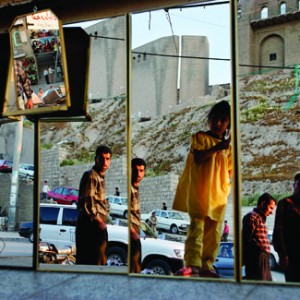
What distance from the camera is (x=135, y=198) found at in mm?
6152

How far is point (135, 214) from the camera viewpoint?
6121 mm

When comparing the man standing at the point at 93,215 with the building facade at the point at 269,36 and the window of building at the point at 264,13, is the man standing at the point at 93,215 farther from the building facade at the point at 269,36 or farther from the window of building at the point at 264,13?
the window of building at the point at 264,13

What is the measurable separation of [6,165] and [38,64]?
159cm

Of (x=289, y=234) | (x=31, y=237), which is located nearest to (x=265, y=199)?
(x=289, y=234)

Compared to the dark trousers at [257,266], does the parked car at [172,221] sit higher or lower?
higher

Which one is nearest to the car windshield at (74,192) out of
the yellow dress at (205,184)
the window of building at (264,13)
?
the yellow dress at (205,184)

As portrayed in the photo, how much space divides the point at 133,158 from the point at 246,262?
186 centimetres

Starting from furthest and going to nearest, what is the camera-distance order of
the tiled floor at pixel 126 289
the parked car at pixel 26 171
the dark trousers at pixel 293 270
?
the parked car at pixel 26 171
the dark trousers at pixel 293 270
the tiled floor at pixel 126 289

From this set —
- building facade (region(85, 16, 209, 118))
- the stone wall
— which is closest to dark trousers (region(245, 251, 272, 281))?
the stone wall

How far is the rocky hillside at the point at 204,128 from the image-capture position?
5.62 m

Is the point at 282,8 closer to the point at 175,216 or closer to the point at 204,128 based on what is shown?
the point at 204,128

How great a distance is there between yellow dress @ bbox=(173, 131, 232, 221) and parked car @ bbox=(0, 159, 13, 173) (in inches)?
96.6

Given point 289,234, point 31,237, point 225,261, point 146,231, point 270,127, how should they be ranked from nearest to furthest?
point 289,234 → point 225,261 → point 270,127 → point 146,231 → point 31,237

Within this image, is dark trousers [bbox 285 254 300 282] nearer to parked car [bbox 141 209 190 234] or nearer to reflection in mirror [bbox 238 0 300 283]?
reflection in mirror [bbox 238 0 300 283]
